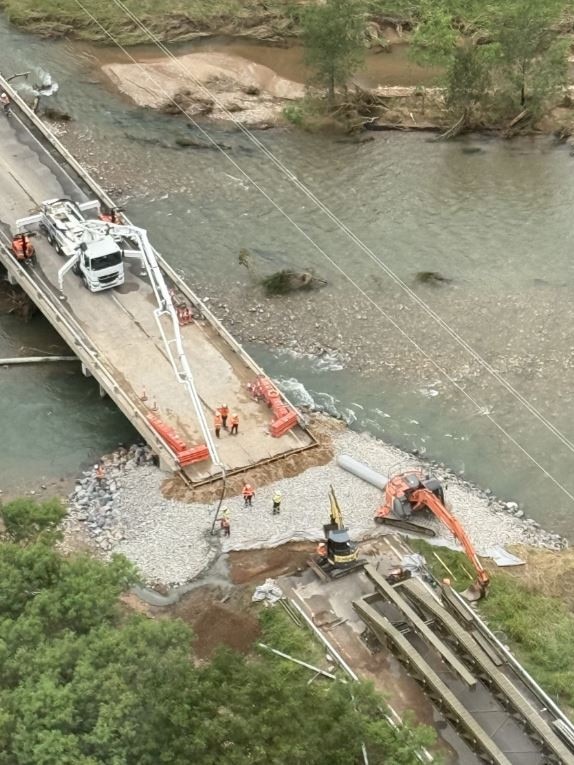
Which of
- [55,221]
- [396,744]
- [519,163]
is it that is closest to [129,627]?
[396,744]

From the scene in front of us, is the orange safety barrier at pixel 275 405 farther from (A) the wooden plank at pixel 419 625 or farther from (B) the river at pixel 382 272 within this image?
(A) the wooden plank at pixel 419 625

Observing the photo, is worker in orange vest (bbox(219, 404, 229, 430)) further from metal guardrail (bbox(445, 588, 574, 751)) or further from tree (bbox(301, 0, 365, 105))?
tree (bbox(301, 0, 365, 105))

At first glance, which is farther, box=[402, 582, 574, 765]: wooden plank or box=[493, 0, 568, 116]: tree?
box=[493, 0, 568, 116]: tree

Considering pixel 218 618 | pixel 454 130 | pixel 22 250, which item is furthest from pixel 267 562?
pixel 454 130

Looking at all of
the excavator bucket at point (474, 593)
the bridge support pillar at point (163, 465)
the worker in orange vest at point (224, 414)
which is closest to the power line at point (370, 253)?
the excavator bucket at point (474, 593)

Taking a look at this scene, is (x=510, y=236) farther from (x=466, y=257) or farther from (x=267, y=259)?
(x=267, y=259)

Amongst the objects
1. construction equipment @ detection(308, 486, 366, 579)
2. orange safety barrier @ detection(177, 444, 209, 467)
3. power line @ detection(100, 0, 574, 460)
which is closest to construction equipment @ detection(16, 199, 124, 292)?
orange safety barrier @ detection(177, 444, 209, 467)
